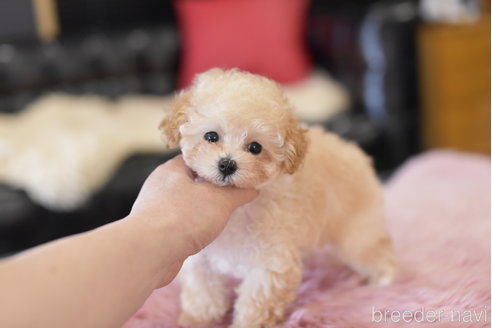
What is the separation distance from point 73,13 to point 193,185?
9.86 ft

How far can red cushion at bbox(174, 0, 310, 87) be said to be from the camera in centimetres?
322

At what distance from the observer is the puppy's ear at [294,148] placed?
44.6 inches

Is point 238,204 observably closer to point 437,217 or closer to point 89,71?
point 437,217

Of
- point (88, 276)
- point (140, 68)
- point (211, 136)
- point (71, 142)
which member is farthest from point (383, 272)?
point (140, 68)

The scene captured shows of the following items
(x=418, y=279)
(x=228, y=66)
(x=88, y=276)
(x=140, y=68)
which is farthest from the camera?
(x=140, y=68)

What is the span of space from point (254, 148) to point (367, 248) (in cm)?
44

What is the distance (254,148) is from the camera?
1152 millimetres

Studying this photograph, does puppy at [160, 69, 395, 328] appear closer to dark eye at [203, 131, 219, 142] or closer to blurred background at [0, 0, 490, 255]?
dark eye at [203, 131, 219, 142]

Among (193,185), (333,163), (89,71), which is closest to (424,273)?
(333,163)

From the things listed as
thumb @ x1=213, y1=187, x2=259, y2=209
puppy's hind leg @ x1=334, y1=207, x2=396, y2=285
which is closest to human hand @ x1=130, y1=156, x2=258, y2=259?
thumb @ x1=213, y1=187, x2=259, y2=209

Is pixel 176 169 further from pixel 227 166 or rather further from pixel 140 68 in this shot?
pixel 140 68

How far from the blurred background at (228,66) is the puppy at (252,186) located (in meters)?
1.32

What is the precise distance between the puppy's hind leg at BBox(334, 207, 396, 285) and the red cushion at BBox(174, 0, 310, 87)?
1.92 meters

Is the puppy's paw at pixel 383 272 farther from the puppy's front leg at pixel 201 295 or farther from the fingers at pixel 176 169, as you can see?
the fingers at pixel 176 169
